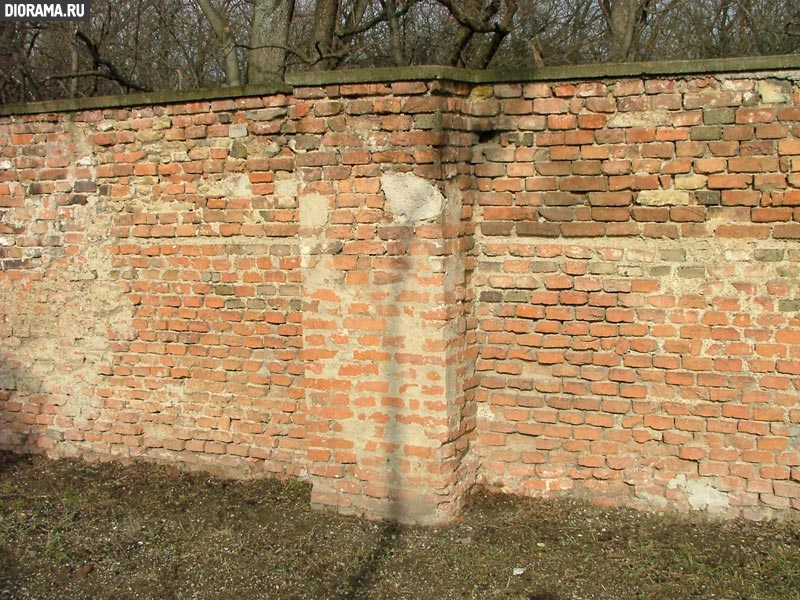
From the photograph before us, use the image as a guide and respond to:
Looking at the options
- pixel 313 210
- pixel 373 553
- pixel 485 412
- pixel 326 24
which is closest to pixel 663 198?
pixel 485 412

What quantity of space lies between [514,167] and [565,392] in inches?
51.7

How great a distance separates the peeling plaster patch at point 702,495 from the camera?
380 centimetres

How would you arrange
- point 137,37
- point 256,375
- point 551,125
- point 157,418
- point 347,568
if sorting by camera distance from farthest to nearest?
point 137,37, point 157,418, point 256,375, point 551,125, point 347,568

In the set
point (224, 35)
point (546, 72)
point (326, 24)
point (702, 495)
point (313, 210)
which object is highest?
point (326, 24)

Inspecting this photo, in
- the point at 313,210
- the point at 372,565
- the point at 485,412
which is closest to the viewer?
the point at 372,565

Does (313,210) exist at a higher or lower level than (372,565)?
higher

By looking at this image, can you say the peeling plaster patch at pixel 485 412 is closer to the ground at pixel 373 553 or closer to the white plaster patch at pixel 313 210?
the ground at pixel 373 553

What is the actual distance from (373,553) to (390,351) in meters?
1.07

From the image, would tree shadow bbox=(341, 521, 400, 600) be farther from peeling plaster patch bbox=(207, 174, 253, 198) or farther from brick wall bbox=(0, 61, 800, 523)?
peeling plaster patch bbox=(207, 174, 253, 198)

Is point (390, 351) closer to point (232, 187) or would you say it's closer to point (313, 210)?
point (313, 210)

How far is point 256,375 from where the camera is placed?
180 inches

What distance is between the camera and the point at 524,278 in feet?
13.0

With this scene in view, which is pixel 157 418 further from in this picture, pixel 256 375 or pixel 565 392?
pixel 565 392

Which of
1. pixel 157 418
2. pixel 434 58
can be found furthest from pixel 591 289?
pixel 434 58
